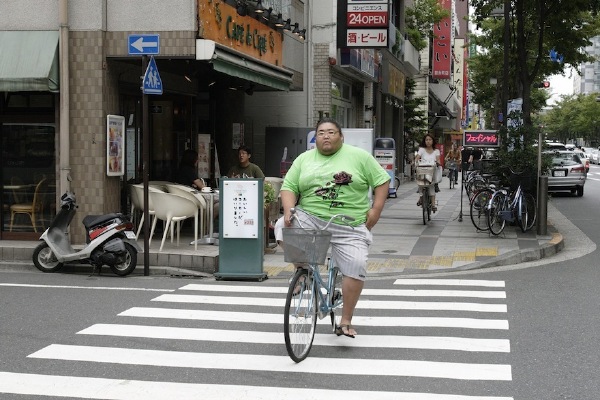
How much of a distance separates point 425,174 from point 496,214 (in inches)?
94.5

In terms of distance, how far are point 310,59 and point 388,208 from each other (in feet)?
14.5

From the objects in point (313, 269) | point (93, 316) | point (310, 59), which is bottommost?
point (93, 316)

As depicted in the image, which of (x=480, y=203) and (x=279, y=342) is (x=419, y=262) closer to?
(x=480, y=203)

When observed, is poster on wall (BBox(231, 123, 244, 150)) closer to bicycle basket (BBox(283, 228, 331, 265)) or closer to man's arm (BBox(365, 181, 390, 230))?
man's arm (BBox(365, 181, 390, 230))

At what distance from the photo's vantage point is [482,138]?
19.1m

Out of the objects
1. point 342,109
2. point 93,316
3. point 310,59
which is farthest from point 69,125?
point 342,109

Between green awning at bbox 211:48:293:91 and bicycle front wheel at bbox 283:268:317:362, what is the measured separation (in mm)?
7500

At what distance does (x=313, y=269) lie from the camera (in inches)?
262

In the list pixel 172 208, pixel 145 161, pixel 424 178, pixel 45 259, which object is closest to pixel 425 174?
pixel 424 178

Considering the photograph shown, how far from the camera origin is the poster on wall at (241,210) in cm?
1123

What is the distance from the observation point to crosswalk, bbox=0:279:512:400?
5.92 metres

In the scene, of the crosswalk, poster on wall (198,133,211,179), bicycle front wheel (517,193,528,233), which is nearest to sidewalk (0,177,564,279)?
bicycle front wheel (517,193,528,233)

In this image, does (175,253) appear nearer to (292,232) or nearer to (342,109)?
(292,232)

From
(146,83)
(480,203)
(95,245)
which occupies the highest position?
(146,83)
